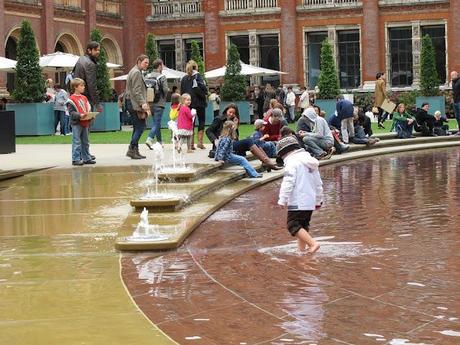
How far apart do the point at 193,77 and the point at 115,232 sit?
1058 centimetres

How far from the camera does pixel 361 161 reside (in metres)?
20.5

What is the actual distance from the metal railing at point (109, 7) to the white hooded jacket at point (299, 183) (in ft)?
125

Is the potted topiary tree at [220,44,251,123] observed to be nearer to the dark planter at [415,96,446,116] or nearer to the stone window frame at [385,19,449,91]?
the dark planter at [415,96,446,116]

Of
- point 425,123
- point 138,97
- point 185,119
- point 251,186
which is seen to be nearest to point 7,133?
point 185,119

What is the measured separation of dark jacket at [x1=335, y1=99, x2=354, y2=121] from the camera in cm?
2242

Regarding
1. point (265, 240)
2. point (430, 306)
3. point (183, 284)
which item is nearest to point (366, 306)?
point (430, 306)

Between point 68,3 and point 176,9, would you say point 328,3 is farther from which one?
point 68,3

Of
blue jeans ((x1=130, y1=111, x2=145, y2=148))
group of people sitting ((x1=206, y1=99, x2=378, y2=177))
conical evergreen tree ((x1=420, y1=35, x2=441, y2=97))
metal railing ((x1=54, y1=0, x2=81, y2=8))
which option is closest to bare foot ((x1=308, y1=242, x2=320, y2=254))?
group of people sitting ((x1=206, y1=99, x2=378, y2=177))

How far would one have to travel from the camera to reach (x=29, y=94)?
31.0 m

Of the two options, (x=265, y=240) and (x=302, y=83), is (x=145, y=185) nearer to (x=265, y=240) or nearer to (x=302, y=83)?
(x=265, y=240)

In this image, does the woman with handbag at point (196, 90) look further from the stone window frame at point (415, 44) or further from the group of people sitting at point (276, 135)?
the stone window frame at point (415, 44)

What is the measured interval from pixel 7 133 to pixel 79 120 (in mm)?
4347

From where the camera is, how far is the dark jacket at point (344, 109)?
2242 cm

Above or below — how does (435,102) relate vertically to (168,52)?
below
